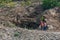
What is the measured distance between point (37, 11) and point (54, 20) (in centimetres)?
209

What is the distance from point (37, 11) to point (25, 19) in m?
1.56

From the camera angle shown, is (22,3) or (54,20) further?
(22,3)

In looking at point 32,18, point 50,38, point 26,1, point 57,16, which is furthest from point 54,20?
point 50,38

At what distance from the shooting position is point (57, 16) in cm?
1767

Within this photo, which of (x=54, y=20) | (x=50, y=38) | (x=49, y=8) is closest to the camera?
(x=50, y=38)

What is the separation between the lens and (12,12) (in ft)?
58.7

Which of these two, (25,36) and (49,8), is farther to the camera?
(49,8)

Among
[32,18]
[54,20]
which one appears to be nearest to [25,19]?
[32,18]

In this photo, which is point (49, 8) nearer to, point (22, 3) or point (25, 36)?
point (22, 3)

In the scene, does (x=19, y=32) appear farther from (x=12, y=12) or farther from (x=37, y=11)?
(x=37, y=11)

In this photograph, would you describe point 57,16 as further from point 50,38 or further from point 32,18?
point 50,38

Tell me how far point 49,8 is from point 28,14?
4.70 feet

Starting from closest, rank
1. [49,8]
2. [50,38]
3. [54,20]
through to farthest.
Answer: [50,38] < [54,20] < [49,8]

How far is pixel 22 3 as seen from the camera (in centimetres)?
1956
